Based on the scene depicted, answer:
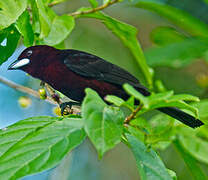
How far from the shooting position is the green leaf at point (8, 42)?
5.47 ft

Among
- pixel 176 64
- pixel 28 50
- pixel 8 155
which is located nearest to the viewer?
pixel 8 155

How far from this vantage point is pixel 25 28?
1.64 meters

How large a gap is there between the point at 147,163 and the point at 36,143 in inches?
14.9

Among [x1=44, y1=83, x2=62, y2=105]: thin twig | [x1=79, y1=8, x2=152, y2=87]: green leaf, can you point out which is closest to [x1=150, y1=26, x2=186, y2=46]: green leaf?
[x1=79, y1=8, x2=152, y2=87]: green leaf

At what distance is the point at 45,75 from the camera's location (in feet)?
5.77

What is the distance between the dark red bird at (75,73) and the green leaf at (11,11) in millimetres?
206

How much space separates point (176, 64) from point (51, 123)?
2.35m

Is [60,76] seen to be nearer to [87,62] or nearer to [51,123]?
[87,62]

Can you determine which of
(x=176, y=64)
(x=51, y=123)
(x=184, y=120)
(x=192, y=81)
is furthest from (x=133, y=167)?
(x=51, y=123)

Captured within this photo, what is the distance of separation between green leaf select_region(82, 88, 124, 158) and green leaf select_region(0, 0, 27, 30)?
17.0 inches

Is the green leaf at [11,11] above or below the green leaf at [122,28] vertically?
above

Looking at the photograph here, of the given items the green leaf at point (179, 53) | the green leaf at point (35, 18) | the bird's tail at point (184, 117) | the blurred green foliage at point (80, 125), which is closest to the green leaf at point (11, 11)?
the blurred green foliage at point (80, 125)

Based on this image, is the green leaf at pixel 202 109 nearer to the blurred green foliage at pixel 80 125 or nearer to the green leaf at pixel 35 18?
the blurred green foliage at pixel 80 125

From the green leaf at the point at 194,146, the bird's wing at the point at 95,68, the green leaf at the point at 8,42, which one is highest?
the green leaf at the point at 8,42
